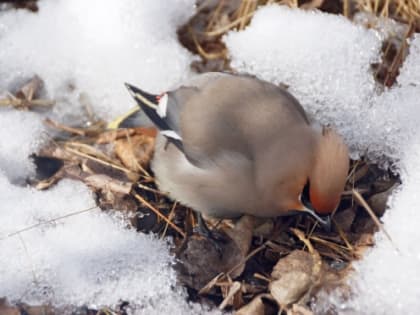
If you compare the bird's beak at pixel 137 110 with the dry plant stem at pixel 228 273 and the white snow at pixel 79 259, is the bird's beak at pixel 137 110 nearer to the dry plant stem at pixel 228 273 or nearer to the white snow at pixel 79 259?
the white snow at pixel 79 259

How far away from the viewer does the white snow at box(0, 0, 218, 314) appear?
11.4 ft

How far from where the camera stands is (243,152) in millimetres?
3479

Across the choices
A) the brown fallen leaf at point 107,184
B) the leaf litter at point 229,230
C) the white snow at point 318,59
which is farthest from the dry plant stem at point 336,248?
the brown fallen leaf at point 107,184

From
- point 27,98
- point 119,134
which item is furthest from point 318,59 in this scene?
point 27,98

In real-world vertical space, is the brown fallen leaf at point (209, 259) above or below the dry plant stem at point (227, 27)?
below

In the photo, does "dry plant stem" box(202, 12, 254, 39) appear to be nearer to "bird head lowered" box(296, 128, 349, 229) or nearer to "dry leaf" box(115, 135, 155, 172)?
"dry leaf" box(115, 135, 155, 172)

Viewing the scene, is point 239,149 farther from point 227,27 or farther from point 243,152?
point 227,27

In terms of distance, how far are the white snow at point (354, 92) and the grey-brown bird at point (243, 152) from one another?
346 mm

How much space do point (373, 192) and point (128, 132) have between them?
1361mm

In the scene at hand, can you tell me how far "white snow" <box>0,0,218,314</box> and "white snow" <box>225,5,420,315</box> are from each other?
0.51 metres

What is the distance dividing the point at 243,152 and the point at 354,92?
0.87 meters

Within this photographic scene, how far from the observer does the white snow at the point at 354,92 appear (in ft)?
10.9

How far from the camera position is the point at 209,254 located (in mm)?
3617

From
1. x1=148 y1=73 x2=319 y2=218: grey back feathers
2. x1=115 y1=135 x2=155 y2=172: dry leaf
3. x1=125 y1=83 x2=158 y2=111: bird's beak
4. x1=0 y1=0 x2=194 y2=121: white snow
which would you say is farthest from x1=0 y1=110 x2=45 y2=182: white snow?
x1=148 y1=73 x2=319 y2=218: grey back feathers
